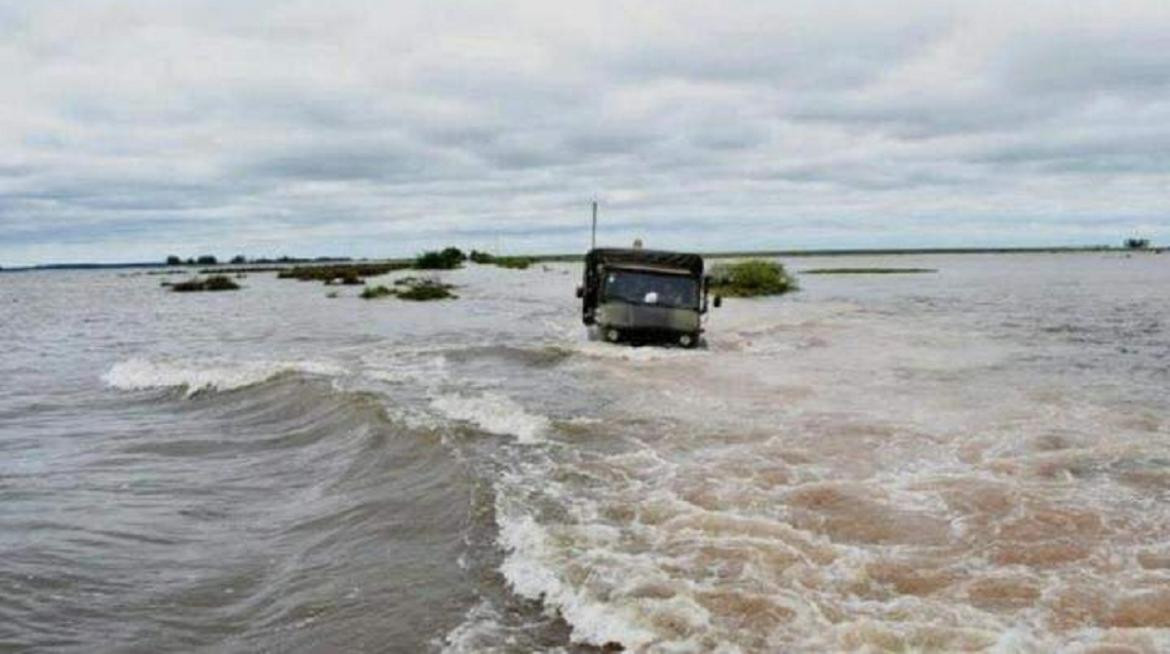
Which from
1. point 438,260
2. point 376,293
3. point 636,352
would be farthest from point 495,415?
point 438,260

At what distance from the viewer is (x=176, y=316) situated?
1778 inches

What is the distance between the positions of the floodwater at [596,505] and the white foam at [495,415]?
0.09 m

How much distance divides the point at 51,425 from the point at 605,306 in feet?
38.9

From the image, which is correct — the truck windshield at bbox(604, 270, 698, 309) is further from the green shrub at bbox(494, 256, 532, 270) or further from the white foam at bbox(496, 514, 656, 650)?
the green shrub at bbox(494, 256, 532, 270)

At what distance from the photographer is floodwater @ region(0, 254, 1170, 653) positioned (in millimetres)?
6930

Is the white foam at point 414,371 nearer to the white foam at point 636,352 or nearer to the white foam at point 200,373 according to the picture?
the white foam at point 200,373

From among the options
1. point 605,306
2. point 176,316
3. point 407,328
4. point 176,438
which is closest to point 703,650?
point 176,438

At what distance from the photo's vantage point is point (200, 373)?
21938 mm

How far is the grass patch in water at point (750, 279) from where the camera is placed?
5600 cm

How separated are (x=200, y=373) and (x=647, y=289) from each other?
10316 millimetres

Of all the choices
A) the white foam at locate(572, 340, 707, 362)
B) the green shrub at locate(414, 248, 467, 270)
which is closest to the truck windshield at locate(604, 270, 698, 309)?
the white foam at locate(572, 340, 707, 362)

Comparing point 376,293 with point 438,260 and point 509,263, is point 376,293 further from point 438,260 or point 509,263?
point 509,263

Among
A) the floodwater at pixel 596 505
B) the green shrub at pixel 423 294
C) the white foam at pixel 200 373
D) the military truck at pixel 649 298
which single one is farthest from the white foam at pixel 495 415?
the green shrub at pixel 423 294

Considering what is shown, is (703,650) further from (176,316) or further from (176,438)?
(176,316)
